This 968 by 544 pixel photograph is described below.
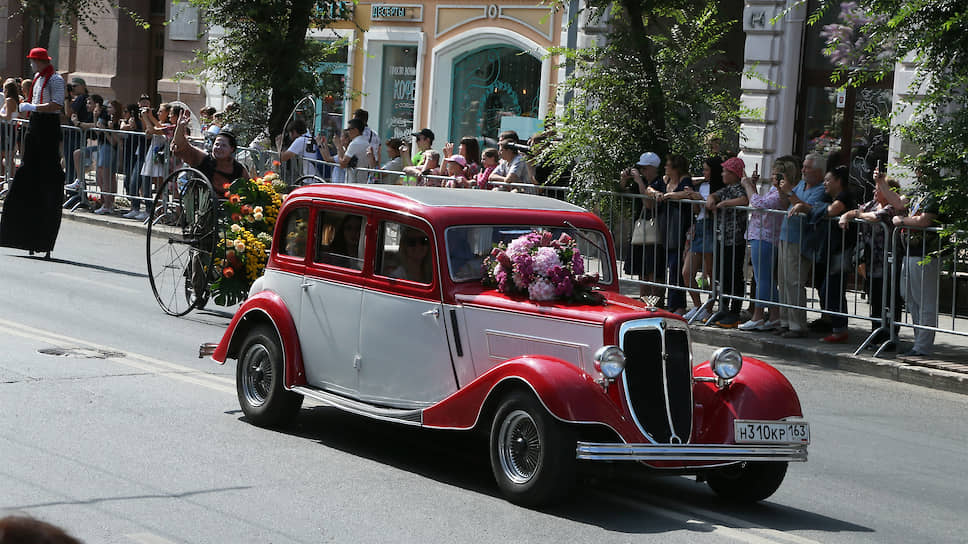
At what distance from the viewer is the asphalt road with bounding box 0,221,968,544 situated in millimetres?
6359

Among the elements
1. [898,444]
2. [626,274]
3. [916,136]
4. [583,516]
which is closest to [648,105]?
[626,274]

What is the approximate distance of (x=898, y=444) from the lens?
9.28 m

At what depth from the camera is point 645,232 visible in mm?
15203

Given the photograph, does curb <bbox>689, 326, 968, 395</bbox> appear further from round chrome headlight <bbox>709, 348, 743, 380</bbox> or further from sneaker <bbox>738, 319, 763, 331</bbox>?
round chrome headlight <bbox>709, 348, 743, 380</bbox>

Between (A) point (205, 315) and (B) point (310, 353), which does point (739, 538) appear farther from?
(A) point (205, 315)

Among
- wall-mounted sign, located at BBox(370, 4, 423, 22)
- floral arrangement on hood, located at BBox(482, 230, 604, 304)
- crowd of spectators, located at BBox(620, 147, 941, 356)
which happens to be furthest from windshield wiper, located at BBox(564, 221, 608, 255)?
wall-mounted sign, located at BBox(370, 4, 423, 22)

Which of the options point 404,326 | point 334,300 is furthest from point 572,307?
point 334,300

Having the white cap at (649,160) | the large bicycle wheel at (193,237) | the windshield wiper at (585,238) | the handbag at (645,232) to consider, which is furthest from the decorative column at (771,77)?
the windshield wiper at (585,238)

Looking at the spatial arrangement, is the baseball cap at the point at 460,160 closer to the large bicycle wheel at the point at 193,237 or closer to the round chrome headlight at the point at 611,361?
the large bicycle wheel at the point at 193,237

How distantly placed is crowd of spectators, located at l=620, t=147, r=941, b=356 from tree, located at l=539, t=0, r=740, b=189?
0.63 meters

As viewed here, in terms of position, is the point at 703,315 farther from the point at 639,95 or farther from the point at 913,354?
the point at 639,95

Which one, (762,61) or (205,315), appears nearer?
(205,315)

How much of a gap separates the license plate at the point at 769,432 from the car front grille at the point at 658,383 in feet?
0.86

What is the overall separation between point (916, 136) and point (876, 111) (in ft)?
24.6
